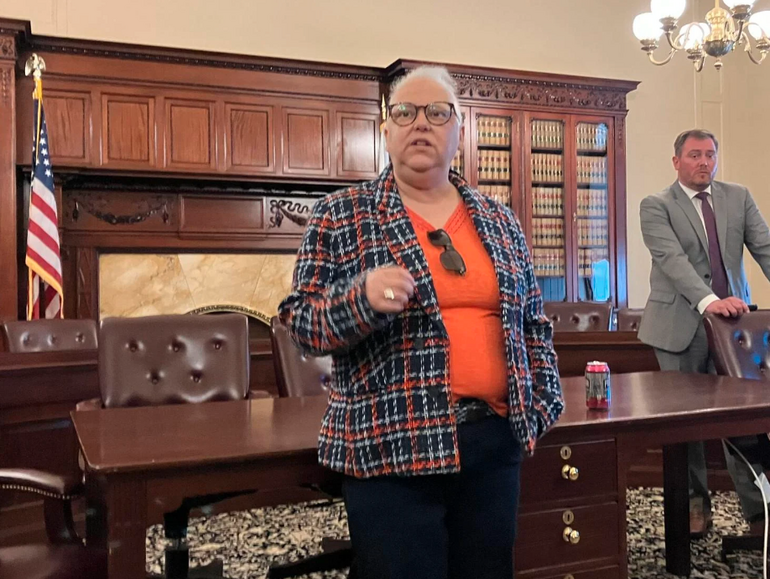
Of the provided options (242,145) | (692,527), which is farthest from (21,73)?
(692,527)

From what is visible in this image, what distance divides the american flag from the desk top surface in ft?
10.6

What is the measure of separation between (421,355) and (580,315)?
3430 millimetres

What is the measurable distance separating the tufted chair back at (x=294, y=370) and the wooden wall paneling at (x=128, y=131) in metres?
3.38

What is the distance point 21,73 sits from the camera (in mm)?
5234

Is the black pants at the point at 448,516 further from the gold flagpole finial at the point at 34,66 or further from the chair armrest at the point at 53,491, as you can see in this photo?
the gold flagpole finial at the point at 34,66


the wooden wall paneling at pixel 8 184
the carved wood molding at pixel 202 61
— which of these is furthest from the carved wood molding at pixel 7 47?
the carved wood molding at pixel 202 61

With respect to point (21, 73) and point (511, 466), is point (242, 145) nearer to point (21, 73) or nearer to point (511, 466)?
point (21, 73)

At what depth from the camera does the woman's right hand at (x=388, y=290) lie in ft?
3.80

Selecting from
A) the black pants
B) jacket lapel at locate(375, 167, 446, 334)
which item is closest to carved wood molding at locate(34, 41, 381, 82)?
jacket lapel at locate(375, 167, 446, 334)

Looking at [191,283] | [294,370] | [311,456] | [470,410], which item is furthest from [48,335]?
[470,410]

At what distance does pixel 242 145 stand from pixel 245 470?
4565 mm

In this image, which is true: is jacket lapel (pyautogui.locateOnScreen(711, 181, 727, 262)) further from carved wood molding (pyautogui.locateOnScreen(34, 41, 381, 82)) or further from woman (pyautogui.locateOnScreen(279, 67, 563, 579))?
carved wood molding (pyautogui.locateOnScreen(34, 41, 381, 82))

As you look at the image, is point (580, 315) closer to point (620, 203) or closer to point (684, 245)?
point (684, 245)

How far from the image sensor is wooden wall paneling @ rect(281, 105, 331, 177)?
19.3 ft
